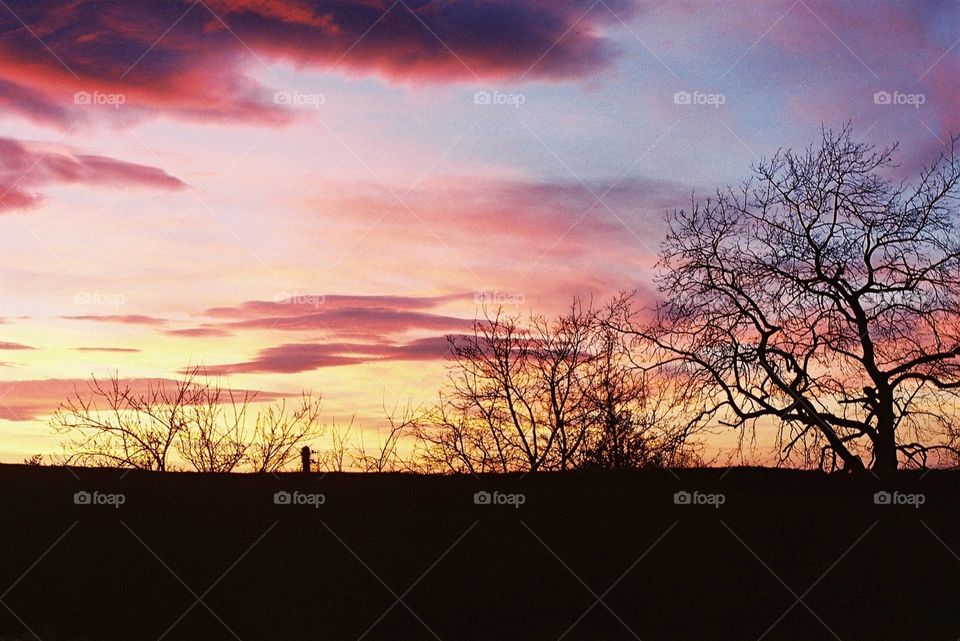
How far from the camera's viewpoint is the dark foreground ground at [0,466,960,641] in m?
10.6

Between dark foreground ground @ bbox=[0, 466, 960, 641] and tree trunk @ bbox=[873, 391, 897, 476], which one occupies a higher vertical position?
tree trunk @ bbox=[873, 391, 897, 476]

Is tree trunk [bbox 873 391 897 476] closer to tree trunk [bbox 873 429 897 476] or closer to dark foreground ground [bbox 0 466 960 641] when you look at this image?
tree trunk [bbox 873 429 897 476]

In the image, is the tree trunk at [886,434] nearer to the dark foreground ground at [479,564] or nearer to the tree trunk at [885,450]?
the tree trunk at [885,450]

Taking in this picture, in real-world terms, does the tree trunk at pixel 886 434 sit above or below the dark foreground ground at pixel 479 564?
above

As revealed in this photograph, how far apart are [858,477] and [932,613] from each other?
2.65m

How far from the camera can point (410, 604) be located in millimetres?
10703

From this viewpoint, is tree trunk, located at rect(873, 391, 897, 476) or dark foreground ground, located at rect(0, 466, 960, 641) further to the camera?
tree trunk, located at rect(873, 391, 897, 476)

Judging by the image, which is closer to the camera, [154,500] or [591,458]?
[154,500]

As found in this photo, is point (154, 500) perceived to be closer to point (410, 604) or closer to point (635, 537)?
point (410, 604)

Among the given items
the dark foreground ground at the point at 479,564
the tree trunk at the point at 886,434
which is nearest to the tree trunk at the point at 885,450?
the tree trunk at the point at 886,434

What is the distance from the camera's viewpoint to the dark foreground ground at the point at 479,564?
34.8ft

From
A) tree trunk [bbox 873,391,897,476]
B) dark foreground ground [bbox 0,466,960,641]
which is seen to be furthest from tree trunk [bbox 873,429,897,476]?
dark foreground ground [bbox 0,466,960,641]

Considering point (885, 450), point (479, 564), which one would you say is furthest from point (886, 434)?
point (479, 564)

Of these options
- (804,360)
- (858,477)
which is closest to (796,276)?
(804,360)
